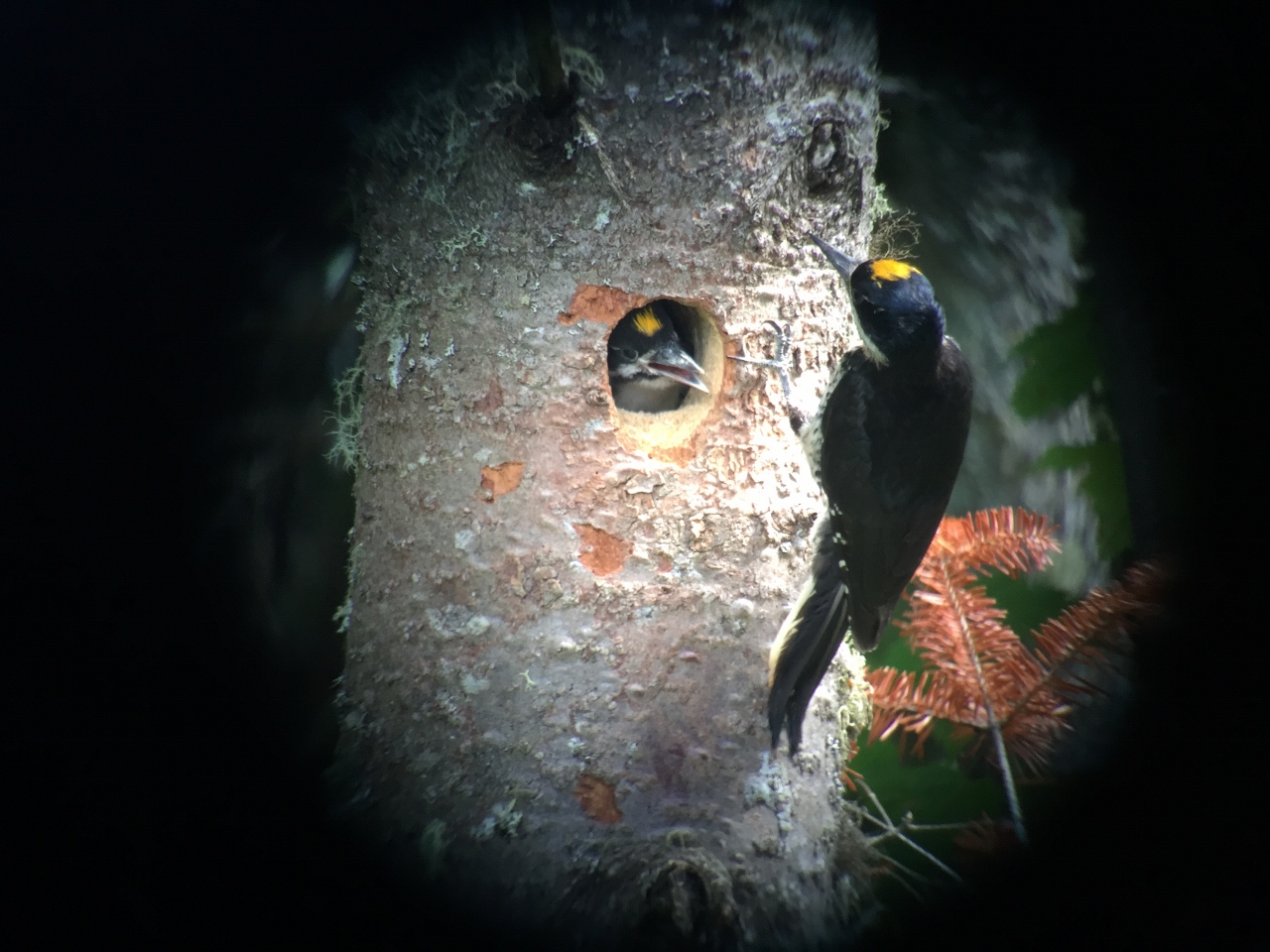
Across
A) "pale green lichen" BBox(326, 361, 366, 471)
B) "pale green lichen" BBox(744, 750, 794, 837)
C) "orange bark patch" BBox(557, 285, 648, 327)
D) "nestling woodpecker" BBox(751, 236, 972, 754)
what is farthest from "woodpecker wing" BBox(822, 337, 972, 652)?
"pale green lichen" BBox(326, 361, 366, 471)

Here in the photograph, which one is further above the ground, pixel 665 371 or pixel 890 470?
pixel 665 371

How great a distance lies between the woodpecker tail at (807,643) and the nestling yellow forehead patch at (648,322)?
600 mm

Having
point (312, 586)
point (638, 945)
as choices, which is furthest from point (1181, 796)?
point (312, 586)

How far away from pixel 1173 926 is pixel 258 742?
1.09m

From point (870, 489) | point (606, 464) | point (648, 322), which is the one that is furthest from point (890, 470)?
point (648, 322)

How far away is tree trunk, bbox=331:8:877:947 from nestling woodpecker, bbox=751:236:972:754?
54 millimetres

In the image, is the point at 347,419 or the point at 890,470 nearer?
the point at 890,470

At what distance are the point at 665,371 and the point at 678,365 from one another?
3 cm

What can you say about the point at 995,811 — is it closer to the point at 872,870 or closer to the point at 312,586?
the point at 872,870

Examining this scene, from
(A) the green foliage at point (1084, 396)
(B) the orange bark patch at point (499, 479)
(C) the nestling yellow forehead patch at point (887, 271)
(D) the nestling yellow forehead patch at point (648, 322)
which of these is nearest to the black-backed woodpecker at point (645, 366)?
(D) the nestling yellow forehead patch at point (648, 322)

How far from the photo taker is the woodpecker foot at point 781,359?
1022mm

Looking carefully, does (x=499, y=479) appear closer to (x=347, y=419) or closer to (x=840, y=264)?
(x=347, y=419)

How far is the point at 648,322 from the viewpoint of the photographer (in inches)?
55.9

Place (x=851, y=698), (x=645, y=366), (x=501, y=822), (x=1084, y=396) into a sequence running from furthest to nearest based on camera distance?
(x=645, y=366) < (x=851, y=698) < (x=501, y=822) < (x=1084, y=396)
